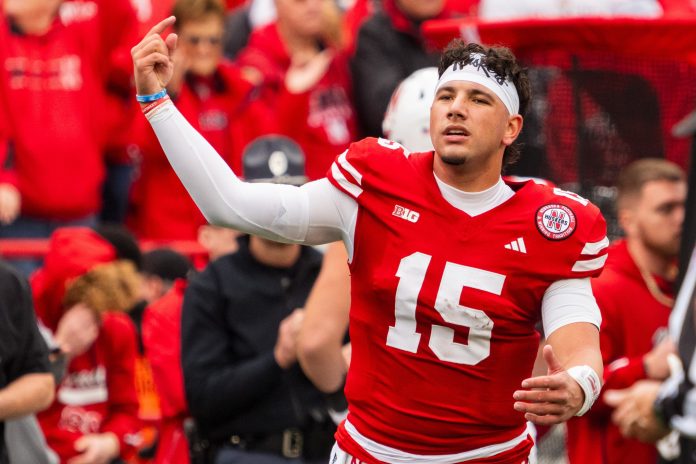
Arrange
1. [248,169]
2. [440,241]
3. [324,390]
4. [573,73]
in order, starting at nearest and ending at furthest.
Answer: [440,241] → [324,390] → [248,169] → [573,73]

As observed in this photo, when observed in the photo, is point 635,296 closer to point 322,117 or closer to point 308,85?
point 322,117

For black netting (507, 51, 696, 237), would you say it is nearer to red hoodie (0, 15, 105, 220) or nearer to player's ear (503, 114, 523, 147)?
player's ear (503, 114, 523, 147)

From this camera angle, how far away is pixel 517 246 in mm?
4562

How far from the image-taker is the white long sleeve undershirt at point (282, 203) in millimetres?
4551

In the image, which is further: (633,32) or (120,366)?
(120,366)

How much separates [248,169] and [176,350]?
91cm

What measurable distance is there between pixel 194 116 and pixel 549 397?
18.2ft

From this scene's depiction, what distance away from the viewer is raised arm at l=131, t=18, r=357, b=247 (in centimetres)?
454

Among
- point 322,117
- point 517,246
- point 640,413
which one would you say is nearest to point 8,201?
point 322,117

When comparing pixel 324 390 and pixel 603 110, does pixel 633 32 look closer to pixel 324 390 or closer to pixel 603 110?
pixel 603 110

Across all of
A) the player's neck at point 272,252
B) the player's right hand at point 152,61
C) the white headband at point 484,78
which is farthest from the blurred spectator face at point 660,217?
the player's right hand at point 152,61

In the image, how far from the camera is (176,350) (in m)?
7.03

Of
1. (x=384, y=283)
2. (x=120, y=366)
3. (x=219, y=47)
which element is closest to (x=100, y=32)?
(x=219, y=47)

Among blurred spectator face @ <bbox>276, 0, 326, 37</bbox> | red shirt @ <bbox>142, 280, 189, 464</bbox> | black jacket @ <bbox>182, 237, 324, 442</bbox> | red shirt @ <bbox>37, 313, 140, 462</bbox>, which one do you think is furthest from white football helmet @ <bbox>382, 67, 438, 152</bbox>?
blurred spectator face @ <bbox>276, 0, 326, 37</bbox>
